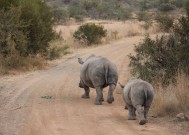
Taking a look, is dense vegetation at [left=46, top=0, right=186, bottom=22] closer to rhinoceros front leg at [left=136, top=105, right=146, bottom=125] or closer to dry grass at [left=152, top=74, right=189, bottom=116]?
dry grass at [left=152, top=74, right=189, bottom=116]

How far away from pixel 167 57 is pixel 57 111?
4370 mm

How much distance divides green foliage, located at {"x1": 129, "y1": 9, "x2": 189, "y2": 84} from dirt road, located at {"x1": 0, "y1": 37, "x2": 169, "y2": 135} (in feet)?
3.92

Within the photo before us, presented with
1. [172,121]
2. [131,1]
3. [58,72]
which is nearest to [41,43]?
[58,72]

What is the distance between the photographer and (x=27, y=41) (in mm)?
Result: 22062

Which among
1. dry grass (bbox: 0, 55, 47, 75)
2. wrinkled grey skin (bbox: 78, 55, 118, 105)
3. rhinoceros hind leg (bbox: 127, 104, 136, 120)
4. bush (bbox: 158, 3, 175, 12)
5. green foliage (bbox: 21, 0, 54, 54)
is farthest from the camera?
bush (bbox: 158, 3, 175, 12)

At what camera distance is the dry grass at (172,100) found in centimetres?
1205

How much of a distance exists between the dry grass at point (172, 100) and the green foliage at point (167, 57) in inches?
56.8

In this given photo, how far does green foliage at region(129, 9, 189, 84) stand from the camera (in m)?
14.9

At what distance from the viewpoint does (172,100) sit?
481 inches

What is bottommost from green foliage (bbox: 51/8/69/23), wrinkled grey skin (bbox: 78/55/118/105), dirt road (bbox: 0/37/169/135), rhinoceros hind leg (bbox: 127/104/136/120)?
green foliage (bbox: 51/8/69/23)

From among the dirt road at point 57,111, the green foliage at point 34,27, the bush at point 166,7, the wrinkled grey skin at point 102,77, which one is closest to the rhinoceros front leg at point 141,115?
the dirt road at point 57,111

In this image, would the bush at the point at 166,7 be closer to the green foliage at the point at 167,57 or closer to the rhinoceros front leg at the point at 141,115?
the green foliage at the point at 167,57

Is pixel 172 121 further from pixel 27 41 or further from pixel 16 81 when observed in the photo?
pixel 27 41

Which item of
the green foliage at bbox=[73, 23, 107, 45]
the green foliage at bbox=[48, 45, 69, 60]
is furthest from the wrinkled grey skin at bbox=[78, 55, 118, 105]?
the green foliage at bbox=[73, 23, 107, 45]
